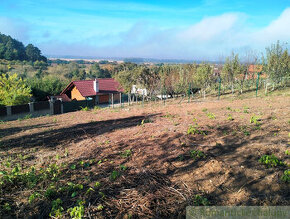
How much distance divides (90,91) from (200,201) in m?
30.6

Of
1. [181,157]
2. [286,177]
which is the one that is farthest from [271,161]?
[181,157]

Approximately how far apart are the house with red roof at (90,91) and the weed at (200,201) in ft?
89.9

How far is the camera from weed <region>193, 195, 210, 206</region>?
8.68 feet

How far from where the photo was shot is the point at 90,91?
1244 inches

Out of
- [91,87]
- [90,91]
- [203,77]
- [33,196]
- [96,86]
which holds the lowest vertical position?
[33,196]

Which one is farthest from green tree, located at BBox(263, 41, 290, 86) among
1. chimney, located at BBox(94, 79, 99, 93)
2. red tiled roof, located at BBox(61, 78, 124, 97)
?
chimney, located at BBox(94, 79, 99, 93)

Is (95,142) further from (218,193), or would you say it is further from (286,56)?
(286,56)

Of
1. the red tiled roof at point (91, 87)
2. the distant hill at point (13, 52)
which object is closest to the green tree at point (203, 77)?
the red tiled roof at point (91, 87)

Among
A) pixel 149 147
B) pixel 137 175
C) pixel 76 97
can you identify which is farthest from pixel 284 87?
pixel 76 97

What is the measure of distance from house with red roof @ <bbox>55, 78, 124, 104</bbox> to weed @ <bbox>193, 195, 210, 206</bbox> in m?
27.4

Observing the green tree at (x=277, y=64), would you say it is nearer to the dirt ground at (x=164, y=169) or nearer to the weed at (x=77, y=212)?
the dirt ground at (x=164, y=169)

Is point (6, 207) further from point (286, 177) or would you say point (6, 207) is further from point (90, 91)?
point (90, 91)

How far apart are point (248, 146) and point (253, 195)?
1.95 m

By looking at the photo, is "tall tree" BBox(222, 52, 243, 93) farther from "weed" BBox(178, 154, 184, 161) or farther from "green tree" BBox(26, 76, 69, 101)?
"green tree" BBox(26, 76, 69, 101)
